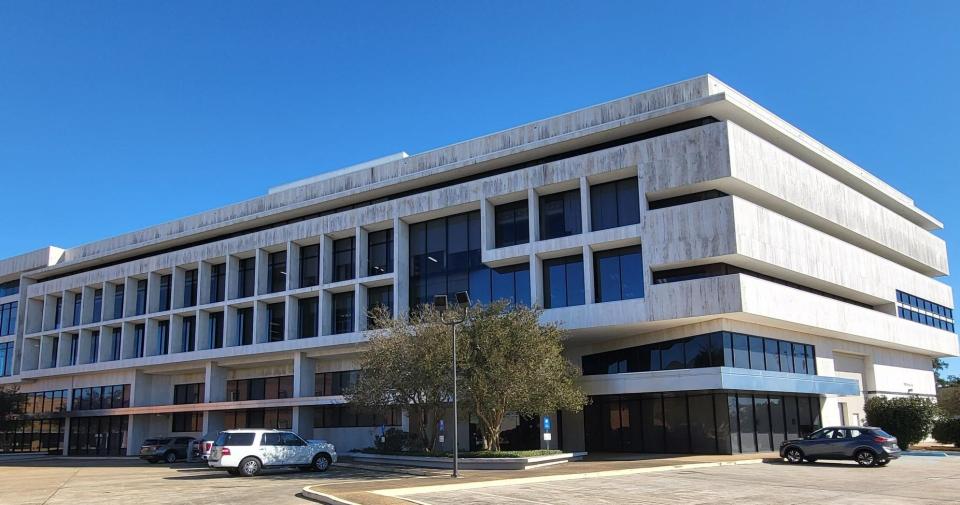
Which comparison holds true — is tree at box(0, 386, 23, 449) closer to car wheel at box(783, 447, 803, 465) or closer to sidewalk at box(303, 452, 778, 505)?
sidewalk at box(303, 452, 778, 505)

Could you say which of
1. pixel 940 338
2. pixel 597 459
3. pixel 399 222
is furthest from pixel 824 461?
pixel 940 338

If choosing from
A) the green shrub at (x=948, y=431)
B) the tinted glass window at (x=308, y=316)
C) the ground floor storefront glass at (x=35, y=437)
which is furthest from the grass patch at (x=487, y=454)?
the ground floor storefront glass at (x=35, y=437)

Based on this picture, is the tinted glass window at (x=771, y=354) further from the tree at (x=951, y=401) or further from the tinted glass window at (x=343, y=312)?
the tinted glass window at (x=343, y=312)

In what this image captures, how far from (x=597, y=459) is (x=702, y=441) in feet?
17.7

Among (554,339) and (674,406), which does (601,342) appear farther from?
(554,339)

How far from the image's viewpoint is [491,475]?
2598 centimetres

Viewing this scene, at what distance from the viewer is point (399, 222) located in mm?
44688

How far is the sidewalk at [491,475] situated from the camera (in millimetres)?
A: 19484

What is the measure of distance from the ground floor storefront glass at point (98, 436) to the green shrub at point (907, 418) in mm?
50586

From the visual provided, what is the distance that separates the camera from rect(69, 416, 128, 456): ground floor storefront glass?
58.2 m

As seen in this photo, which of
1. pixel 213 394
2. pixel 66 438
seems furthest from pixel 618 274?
pixel 66 438

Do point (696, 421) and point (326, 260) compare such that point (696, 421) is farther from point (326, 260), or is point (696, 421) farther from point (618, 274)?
point (326, 260)

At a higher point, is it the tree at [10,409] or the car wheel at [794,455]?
the tree at [10,409]

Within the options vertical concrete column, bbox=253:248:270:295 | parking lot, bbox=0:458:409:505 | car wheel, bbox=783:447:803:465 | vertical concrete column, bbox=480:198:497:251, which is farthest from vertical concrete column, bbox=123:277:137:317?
car wheel, bbox=783:447:803:465
